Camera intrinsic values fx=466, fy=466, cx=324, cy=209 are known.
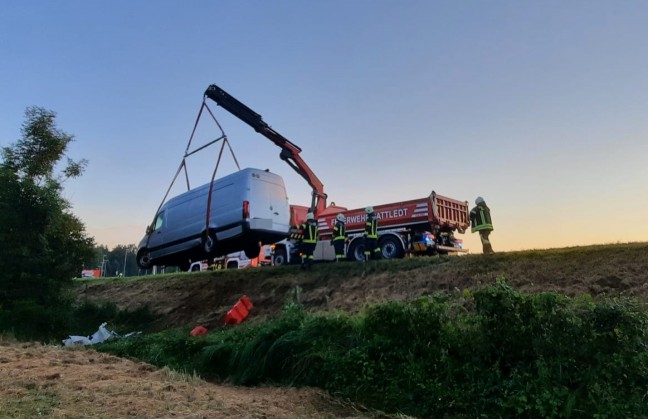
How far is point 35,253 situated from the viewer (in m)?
12.9

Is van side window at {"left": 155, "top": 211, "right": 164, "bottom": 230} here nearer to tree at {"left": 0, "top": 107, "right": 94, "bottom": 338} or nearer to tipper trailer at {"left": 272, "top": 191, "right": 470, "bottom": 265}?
tree at {"left": 0, "top": 107, "right": 94, "bottom": 338}

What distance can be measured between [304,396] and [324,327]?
1.47 metres

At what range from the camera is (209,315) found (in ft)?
39.4

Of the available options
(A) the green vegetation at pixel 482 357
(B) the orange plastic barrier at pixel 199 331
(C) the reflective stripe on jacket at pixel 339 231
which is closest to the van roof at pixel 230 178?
(C) the reflective stripe on jacket at pixel 339 231

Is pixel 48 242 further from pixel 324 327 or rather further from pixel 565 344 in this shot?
pixel 565 344

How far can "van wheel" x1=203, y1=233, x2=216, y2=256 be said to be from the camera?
47.9 feet

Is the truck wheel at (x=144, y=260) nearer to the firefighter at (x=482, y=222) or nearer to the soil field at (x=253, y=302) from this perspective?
the soil field at (x=253, y=302)

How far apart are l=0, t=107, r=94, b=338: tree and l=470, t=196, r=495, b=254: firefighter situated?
1113cm

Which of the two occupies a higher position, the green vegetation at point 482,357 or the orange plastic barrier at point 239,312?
the orange plastic barrier at point 239,312

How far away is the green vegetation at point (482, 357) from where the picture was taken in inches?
182

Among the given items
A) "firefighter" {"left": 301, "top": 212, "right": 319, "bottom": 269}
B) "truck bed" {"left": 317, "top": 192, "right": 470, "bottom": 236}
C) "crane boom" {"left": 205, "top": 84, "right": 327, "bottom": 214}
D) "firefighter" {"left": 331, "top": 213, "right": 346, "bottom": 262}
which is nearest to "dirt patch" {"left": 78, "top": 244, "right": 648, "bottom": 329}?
"firefighter" {"left": 301, "top": 212, "right": 319, "bottom": 269}

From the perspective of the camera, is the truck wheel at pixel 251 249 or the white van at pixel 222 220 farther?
the truck wheel at pixel 251 249

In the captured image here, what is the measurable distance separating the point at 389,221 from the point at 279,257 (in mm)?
5098

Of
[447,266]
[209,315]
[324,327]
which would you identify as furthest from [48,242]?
[447,266]
